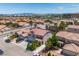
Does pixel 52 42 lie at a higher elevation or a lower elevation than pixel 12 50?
higher

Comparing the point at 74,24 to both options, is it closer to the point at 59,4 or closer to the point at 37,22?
the point at 59,4

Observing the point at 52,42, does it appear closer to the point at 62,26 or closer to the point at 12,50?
the point at 62,26

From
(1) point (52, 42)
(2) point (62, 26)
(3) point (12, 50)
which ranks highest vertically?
(2) point (62, 26)

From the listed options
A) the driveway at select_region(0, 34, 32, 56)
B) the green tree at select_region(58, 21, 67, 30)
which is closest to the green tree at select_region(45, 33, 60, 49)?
the green tree at select_region(58, 21, 67, 30)

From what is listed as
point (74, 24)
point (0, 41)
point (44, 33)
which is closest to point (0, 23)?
point (0, 41)

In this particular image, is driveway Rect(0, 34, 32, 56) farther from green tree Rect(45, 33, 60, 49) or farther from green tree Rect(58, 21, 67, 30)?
green tree Rect(58, 21, 67, 30)

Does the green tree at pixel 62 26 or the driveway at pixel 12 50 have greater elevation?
the green tree at pixel 62 26

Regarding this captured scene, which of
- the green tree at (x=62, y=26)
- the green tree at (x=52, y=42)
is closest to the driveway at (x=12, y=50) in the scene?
the green tree at (x=52, y=42)

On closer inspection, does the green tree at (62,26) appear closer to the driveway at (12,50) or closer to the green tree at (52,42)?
the green tree at (52,42)

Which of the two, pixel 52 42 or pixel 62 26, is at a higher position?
pixel 62 26

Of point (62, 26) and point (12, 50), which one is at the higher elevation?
point (62, 26)

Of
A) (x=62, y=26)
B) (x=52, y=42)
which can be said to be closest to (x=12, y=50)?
(x=52, y=42)
